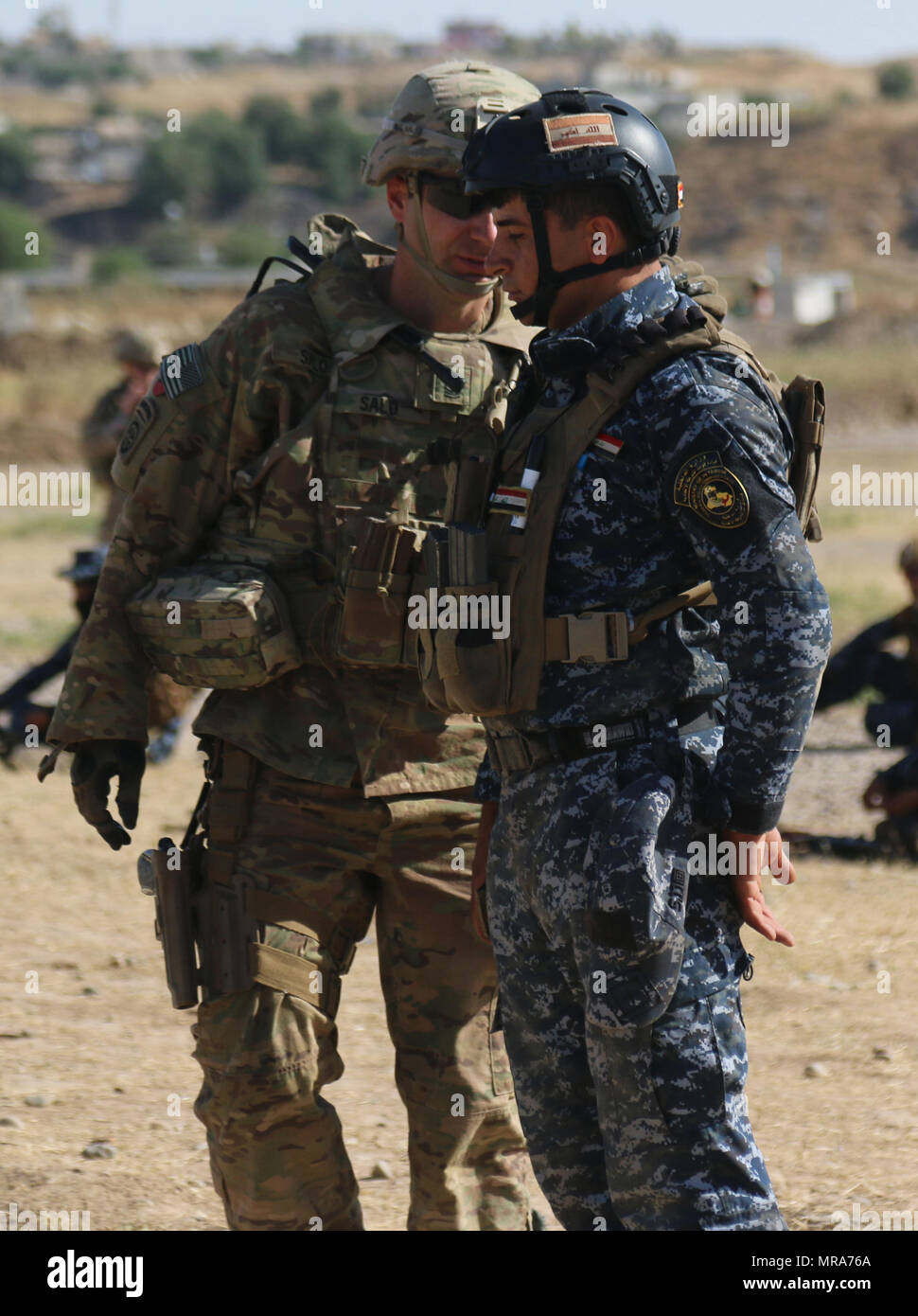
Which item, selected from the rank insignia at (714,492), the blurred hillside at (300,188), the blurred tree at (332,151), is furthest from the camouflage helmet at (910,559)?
the blurred tree at (332,151)

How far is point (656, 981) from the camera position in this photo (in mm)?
2613

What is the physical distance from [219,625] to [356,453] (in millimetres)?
424

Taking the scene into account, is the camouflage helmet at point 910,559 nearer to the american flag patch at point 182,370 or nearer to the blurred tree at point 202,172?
the american flag patch at point 182,370

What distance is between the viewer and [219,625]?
10.9ft

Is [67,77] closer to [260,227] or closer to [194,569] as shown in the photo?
[260,227]

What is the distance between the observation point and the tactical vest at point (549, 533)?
269 centimetres

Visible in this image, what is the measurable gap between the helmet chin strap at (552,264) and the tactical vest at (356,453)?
593 mm

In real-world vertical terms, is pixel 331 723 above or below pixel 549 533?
below

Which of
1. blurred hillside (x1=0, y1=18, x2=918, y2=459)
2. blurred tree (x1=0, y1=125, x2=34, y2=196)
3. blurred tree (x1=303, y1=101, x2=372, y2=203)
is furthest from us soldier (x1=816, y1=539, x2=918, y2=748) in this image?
blurred tree (x1=0, y1=125, x2=34, y2=196)

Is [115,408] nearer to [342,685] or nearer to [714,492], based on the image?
[342,685]

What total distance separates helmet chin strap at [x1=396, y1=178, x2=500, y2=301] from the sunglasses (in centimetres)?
4

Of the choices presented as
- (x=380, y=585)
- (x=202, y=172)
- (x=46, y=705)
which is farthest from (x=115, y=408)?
(x=202, y=172)

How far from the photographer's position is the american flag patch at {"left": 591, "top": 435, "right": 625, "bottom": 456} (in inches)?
106
